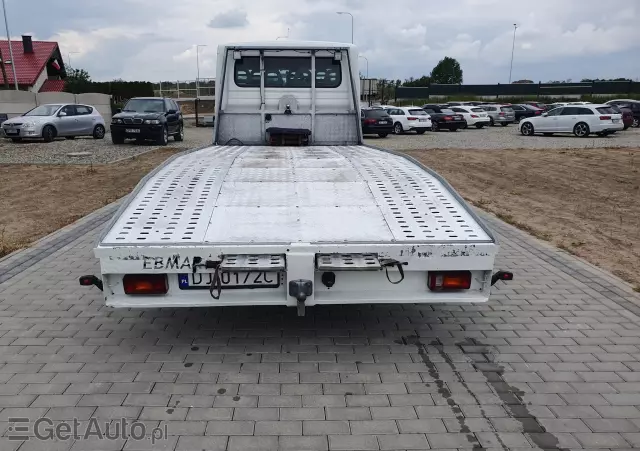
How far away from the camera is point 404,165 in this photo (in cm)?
532

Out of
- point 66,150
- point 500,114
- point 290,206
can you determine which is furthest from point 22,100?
point 290,206

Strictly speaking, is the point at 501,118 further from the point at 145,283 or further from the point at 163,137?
the point at 145,283

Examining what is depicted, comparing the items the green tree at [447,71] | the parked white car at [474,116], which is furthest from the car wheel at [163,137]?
the green tree at [447,71]

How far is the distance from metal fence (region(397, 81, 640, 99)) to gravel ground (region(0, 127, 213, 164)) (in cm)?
4017

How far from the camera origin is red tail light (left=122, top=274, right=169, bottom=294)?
3.72 m

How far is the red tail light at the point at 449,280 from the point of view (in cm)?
383

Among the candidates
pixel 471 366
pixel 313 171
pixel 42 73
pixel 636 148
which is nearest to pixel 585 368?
pixel 471 366

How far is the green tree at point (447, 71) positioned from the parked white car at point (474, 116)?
249ft

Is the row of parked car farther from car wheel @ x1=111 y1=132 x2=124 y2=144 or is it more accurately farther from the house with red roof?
the house with red roof

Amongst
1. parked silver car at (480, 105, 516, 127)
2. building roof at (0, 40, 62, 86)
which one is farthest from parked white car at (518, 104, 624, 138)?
building roof at (0, 40, 62, 86)

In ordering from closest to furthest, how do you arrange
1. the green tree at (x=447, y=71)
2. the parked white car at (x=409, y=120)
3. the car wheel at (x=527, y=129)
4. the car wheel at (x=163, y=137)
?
the car wheel at (x=163, y=137)
the car wheel at (x=527, y=129)
the parked white car at (x=409, y=120)
the green tree at (x=447, y=71)

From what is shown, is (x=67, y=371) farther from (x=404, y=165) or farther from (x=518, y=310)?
(x=518, y=310)

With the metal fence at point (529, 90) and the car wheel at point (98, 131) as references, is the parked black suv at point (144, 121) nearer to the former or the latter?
the car wheel at point (98, 131)

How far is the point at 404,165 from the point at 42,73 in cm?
4686
